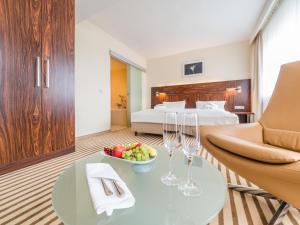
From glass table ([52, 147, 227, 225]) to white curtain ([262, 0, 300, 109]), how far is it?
264cm

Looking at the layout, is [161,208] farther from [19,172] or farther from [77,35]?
[77,35]

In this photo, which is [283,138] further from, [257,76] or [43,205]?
[257,76]

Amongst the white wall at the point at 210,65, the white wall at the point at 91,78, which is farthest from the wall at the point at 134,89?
the white wall at the point at 91,78

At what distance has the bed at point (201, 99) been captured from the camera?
3.14m

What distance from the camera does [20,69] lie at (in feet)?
5.46

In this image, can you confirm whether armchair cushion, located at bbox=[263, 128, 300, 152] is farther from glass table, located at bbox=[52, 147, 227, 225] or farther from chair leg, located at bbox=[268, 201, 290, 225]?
→ glass table, located at bbox=[52, 147, 227, 225]

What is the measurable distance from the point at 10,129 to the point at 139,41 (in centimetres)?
377

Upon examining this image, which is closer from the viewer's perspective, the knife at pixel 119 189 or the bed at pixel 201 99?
the knife at pixel 119 189

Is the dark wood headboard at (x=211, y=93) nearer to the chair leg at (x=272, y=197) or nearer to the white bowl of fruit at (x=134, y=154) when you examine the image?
the chair leg at (x=272, y=197)

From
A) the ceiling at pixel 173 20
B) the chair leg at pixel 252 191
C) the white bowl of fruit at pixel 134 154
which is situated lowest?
the chair leg at pixel 252 191

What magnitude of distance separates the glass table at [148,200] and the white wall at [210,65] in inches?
178

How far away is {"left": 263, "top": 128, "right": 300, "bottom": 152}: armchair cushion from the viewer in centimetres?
118

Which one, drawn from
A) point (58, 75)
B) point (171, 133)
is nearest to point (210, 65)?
point (58, 75)

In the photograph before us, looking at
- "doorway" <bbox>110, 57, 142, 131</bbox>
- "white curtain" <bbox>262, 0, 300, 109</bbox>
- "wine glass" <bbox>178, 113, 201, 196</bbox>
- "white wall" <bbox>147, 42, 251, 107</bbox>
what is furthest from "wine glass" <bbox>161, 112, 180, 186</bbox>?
"white wall" <bbox>147, 42, 251, 107</bbox>
